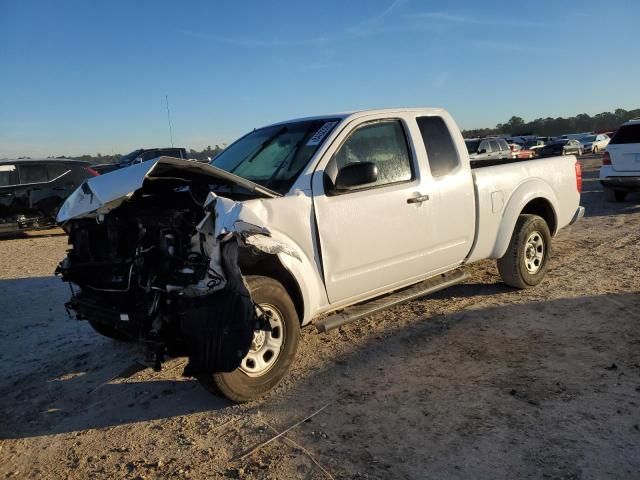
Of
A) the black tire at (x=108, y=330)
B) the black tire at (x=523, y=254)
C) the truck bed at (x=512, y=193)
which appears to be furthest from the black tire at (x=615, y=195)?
the black tire at (x=108, y=330)

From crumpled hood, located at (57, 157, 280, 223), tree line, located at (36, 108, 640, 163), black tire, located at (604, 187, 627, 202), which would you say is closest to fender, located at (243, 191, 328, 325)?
crumpled hood, located at (57, 157, 280, 223)

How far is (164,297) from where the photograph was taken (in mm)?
3477

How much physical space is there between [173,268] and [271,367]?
3.28ft

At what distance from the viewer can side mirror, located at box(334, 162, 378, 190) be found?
13.2 ft

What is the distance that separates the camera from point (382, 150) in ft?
15.4

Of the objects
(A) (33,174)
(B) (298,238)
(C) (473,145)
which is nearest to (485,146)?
(C) (473,145)

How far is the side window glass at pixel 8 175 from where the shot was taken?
38.2 feet

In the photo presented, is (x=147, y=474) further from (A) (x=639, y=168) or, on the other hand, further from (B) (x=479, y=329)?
(A) (x=639, y=168)

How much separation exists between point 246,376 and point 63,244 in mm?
9037

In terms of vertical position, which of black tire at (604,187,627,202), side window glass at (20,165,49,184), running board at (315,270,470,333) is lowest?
black tire at (604,187,627,202)

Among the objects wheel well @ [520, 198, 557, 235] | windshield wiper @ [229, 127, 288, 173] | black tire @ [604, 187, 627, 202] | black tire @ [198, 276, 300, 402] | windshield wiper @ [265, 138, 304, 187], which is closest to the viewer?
black tire @ [198, 276, 300, 402]

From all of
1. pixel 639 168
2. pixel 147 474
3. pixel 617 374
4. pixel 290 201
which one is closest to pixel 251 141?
pixel 290 201

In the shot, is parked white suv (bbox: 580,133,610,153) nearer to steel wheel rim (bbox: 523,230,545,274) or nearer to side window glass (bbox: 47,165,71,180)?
side window glass (bbox: 47,165,71,180)

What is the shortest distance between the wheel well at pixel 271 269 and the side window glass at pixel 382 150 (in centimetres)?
103
